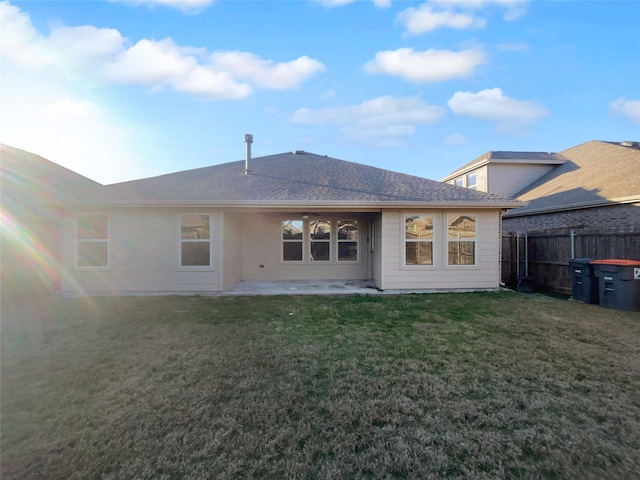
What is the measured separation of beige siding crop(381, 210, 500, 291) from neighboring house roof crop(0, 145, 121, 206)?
7926mm

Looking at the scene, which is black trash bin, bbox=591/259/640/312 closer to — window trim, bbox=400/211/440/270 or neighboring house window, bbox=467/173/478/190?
window trim, bbox=400/211/440/270

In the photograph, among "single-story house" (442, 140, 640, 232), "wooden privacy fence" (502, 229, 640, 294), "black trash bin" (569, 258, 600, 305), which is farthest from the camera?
"single-story house" (442, 140, 640, 232)

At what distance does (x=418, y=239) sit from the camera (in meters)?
9.02

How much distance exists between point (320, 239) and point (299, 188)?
2.43 m

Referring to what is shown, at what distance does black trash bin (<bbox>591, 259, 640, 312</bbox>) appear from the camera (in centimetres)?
674

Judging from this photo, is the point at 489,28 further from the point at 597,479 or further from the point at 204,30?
the point at 597,479

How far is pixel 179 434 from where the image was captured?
99.2 inches

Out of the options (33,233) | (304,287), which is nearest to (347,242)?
(304,287)

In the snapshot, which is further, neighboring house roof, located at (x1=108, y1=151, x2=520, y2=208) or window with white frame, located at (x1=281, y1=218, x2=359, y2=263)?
window with white frame, located at (x1=281, y1=218, x2=359, y2=263)

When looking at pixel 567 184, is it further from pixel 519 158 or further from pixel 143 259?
pixel 143 259

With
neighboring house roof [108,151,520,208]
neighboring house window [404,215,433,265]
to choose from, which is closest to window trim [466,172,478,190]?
neighboring house roof [108,151,520,208]

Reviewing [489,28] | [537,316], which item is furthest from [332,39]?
[537,316]

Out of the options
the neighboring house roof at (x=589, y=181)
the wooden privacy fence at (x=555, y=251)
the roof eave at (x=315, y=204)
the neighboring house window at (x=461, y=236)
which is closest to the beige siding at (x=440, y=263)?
the neighboring house window at (x=461, y=236)

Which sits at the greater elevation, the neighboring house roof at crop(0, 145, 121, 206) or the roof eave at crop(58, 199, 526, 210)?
the neighboring house roof at crop(0, 145, 121, 206)
